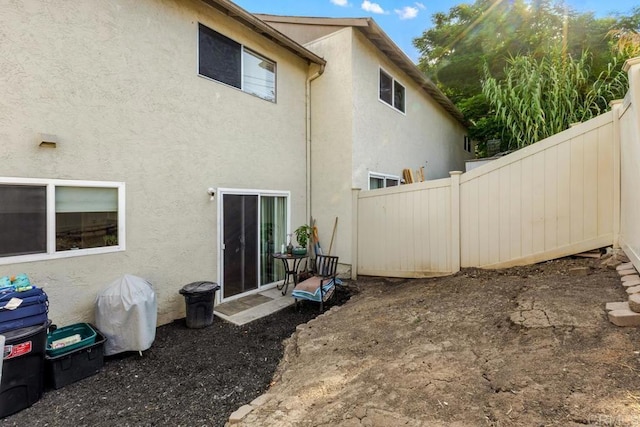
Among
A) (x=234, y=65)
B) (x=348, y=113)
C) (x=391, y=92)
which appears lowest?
(x=348, y=113)

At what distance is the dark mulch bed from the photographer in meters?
2.97

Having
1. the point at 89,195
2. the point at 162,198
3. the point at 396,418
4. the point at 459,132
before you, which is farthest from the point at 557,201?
the point at 459,132

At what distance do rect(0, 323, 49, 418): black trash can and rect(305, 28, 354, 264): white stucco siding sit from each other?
5.44m

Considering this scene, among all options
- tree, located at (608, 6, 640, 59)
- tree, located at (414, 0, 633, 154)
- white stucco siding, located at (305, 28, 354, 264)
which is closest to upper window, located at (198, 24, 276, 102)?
white stucco siding, located at (305, 28, 354, 264)

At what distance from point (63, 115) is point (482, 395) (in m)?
5.51

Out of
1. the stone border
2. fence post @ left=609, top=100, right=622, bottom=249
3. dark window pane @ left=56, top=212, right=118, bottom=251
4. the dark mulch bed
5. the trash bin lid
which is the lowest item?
the dark mulch bed

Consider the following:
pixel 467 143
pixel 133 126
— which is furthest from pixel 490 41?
pixel 133 126

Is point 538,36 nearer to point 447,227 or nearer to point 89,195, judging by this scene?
point 447,227

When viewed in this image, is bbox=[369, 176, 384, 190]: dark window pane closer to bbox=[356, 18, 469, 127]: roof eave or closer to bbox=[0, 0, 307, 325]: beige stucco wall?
bbox=[0, 0, 307, 325]: beige stucco wall

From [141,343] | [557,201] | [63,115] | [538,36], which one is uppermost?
[538,36]

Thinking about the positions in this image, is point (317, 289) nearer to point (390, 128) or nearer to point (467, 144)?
point (390, 128)

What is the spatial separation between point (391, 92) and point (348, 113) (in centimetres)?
264

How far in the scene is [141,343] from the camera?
4.06 metres

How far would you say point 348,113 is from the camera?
748 centimetres
